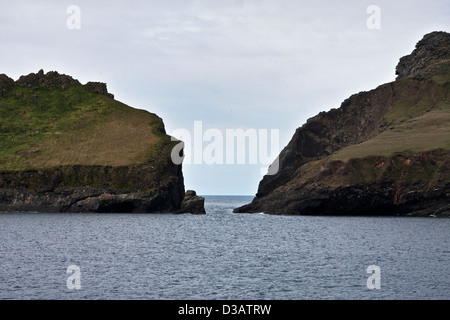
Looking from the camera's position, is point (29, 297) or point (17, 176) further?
point (17, 176)

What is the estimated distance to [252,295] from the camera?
168 ft

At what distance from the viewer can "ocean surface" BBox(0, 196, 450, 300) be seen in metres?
52.3

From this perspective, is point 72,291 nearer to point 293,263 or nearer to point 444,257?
point 293,263

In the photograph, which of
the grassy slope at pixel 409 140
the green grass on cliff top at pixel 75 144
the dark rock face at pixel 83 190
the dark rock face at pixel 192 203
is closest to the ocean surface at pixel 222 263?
the dark rock face at pixel 83 190

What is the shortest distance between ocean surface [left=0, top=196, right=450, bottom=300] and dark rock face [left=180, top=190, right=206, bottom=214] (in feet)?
190

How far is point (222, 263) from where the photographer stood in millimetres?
69812

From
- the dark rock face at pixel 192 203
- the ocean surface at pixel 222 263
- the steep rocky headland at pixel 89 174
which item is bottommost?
the ocean surface at pixel 222 263

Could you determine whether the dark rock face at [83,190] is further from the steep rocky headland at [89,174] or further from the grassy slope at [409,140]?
the grassy slope at [409,140]

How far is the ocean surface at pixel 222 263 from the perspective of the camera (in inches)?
2060

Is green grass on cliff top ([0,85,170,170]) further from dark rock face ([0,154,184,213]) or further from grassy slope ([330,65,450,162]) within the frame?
grassy slope ([330,65,450,162])

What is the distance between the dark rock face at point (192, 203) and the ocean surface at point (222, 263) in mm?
57968

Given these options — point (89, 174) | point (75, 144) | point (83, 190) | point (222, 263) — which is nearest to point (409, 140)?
point (89, 174)

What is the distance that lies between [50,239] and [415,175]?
106m
